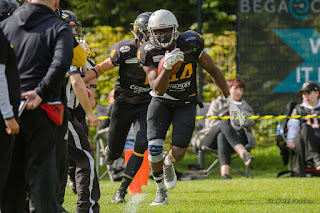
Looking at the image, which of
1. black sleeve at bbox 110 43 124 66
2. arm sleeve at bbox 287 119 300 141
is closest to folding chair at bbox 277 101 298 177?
arm sleeve at bbox 287 119 300 141

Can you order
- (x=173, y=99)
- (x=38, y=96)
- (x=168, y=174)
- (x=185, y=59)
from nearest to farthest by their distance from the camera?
(x=38, y=96), (x=185, y=59), (x=173, y=99), (x=168, y=174)

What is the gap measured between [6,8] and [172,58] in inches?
60.6

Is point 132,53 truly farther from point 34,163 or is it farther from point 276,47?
point 276,47

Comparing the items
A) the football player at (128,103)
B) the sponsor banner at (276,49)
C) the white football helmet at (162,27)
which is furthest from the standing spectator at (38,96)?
the sponsor banner at (276,49)

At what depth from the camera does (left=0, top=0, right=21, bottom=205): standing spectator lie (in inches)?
170

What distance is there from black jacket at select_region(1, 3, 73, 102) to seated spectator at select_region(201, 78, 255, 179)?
243 inches

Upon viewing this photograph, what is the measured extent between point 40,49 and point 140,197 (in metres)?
3.72

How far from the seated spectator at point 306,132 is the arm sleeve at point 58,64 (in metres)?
6.47

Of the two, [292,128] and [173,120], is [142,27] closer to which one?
[173,120]

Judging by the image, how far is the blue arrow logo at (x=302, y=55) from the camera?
A: 1136 cm

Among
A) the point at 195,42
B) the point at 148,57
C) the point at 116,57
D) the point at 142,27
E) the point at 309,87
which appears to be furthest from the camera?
the point at 309,87

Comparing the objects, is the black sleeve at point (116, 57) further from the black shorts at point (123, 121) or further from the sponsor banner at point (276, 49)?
the sponsor banner at point (276, 49)

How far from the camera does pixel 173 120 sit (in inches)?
277

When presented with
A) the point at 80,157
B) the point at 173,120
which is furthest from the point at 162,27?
the point at 80,157
